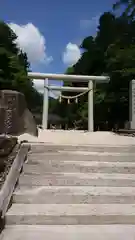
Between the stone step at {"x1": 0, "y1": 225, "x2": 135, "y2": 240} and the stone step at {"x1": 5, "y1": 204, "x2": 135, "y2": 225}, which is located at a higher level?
the stone step at {"x1": 5, "y1": 204, "x2": 135, "y2": 225}

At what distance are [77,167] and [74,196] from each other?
2.56 feet

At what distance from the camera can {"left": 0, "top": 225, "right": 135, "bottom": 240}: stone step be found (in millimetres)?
2748

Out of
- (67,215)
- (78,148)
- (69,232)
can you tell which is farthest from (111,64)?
(69,232)

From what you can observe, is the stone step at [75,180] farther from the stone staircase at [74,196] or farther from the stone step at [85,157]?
the stone step at [85,157]

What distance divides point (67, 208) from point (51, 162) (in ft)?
3.94

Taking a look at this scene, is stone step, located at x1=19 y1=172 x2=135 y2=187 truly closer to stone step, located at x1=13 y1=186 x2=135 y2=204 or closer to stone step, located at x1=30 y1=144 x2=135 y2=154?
stone step, located at x1=13 y1=186 x2=135 y2=204

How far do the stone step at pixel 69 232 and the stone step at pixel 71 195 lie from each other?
477 millimetres

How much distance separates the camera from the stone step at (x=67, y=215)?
3061 millimetres

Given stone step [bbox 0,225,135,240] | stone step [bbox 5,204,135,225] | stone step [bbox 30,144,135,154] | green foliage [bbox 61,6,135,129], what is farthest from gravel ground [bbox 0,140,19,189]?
green foliage [bbox 61,6,135,129]

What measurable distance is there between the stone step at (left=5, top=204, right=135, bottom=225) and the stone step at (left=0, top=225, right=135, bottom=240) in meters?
0.07

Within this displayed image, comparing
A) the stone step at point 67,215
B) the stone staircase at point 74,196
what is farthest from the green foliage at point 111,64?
the stone step at point 67,215

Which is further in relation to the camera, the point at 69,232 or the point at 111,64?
the point at 111,64

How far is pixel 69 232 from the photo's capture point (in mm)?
2865

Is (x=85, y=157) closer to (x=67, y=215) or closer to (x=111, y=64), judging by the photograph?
(x=67, y=215)
